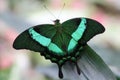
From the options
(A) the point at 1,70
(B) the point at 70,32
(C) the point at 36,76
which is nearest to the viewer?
(B) the point at 70,32

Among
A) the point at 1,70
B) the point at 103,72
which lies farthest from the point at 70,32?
the point at 1,70

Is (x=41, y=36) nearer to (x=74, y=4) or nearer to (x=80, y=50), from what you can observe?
(x=80, y=50)

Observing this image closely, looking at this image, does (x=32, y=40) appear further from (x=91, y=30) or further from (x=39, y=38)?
(x=91, y=30)

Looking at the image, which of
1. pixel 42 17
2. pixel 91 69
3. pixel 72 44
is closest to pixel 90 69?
pixel 91 69

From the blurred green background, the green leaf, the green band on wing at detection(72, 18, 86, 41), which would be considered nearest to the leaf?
the green leaf

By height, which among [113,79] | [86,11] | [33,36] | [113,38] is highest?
[86,11]

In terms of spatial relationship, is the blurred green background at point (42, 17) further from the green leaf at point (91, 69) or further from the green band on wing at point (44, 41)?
the green leaf at point (91, 69)

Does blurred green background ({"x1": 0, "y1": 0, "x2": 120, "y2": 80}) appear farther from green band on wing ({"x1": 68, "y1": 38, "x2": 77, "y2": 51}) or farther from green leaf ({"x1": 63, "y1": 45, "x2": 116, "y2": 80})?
green leaf ({"x1": 63, "y1": 45, "x2": 116, "y2": 80})

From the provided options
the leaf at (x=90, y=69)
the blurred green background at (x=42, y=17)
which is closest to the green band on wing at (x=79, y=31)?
the leaf at (x=90, y=69)
